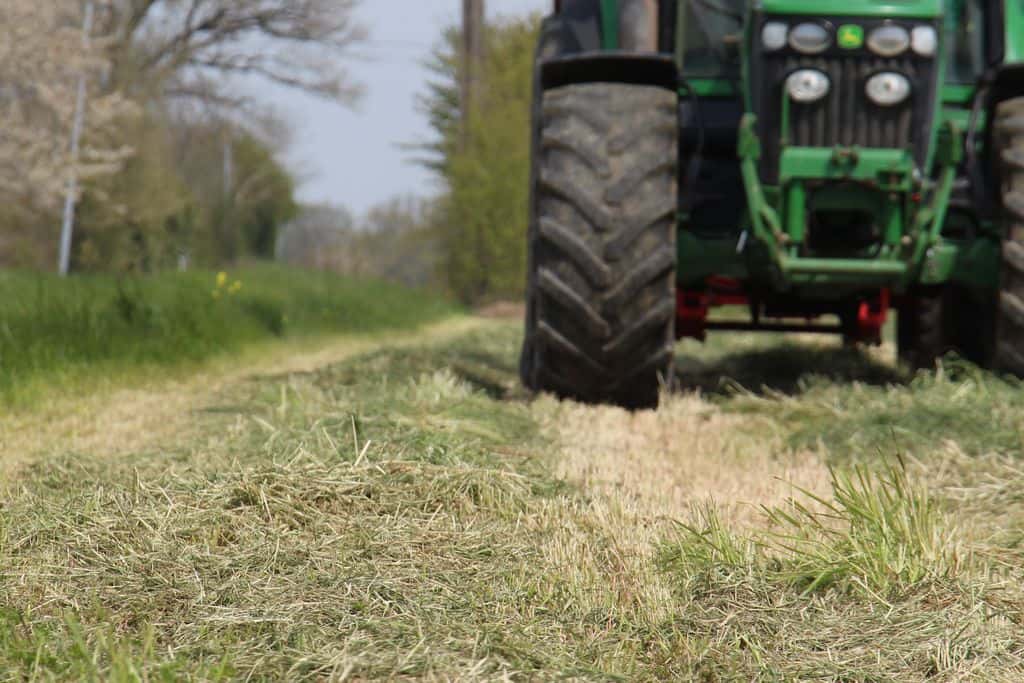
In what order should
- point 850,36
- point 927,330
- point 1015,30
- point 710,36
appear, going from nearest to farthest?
point 850,36 → point 1015,30 → point 710,36 → point 927,330

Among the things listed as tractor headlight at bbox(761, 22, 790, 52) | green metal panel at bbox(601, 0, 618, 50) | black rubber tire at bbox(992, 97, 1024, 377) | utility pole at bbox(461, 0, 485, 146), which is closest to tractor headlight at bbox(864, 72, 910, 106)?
tractor headlight at bbox(761, 22, 790, 52)

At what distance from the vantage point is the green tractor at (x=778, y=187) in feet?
12.4

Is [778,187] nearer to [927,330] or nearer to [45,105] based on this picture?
[927,330]

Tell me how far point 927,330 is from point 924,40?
1.79 meters

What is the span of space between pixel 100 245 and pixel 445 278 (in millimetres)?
6784

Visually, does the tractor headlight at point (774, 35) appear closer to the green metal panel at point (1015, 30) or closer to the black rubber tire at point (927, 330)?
the green metal panel at point (1015, 30)

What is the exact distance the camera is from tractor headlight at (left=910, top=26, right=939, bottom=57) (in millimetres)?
3875

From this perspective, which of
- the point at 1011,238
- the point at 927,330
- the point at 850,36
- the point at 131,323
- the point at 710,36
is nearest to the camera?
the point at 850,36

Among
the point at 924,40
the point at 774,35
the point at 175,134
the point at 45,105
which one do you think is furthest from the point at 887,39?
the point at 175,134

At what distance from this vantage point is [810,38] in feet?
12.8

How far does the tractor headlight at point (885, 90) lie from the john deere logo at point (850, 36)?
0.45 feet

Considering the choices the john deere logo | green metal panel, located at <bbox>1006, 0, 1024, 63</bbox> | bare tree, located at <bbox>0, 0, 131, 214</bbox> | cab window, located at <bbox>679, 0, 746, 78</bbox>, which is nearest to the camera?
the john deere logo

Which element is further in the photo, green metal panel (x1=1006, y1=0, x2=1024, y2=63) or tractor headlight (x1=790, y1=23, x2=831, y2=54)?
green metal panel (x1=1006, y1=0, x2=1024, y2=63)

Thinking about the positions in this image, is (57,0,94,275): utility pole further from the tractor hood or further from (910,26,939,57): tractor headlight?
(910,26,939,57): tractor headlight
